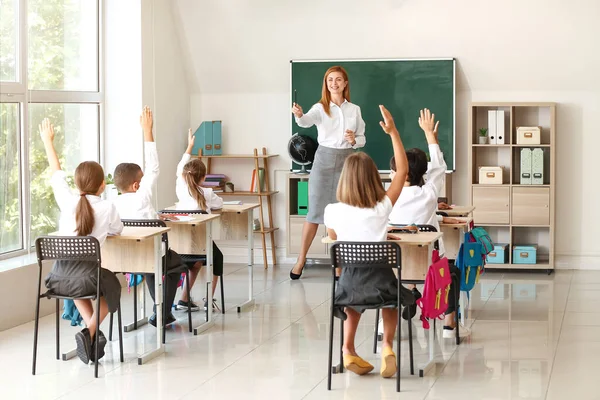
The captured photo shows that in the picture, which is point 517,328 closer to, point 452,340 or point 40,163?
point 452,340

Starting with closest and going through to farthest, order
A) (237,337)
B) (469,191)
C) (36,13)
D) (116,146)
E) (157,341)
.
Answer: (157,341) → (237,337) → (36,13) → (116,146) → (469,191)

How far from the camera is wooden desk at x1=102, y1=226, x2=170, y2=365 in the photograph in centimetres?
577

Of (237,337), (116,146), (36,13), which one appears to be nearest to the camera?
(237,337)

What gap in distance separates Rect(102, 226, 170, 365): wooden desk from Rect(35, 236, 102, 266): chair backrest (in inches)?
16.9

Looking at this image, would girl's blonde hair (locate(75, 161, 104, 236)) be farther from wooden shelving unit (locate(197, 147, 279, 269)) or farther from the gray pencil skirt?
wooden shelving unit (locate(197, 147, 279, 269))

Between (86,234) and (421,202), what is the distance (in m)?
2.17

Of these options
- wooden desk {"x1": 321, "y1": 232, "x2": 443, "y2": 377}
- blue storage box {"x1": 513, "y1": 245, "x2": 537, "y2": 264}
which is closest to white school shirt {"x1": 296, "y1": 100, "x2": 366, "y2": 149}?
blue storage box {"x1": 513, "y1": 245, "x2": 537, "y2": 264}

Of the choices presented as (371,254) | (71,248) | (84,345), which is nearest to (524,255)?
(371,254)

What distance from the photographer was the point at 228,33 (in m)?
9.68

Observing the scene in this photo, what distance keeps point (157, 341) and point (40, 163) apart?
240 cm

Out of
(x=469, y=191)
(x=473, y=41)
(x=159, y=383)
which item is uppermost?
(x=473, y=41)

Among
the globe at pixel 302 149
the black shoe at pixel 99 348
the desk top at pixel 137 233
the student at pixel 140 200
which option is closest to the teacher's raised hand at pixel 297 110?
the globe at pixel 302 149

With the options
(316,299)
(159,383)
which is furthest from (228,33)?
(159,383)

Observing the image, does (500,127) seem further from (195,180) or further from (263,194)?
(195,180)
